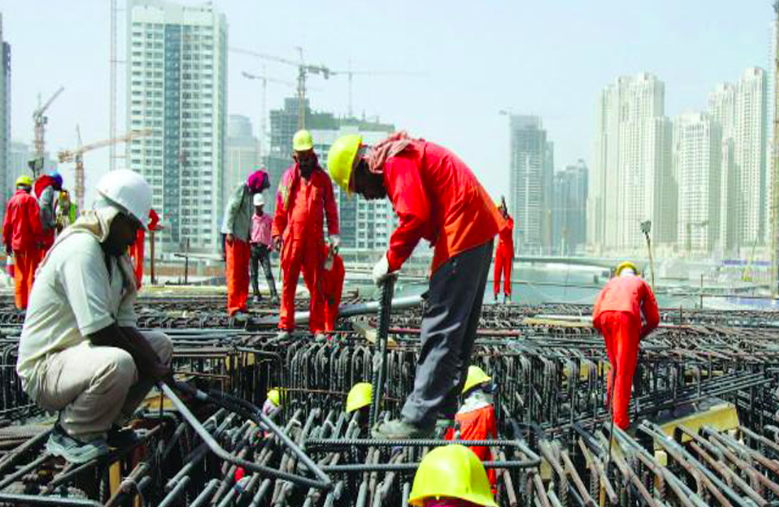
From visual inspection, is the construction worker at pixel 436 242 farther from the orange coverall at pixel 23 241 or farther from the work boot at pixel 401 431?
the orange coverall at pixel 23 241

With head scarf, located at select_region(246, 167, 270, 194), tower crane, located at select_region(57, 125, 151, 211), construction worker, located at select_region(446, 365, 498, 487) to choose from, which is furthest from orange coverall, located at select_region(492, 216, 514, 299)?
tower crane, located at select_region(57, 125, 151, 211)

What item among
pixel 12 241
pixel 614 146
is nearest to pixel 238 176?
pixel 614 146

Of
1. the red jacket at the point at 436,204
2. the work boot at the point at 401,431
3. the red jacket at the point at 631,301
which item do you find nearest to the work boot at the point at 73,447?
the work boot at the point at 401,431

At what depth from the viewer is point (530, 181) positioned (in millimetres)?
184625

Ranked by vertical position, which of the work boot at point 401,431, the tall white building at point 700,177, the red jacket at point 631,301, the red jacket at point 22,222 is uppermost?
the tall white building at point 700,177

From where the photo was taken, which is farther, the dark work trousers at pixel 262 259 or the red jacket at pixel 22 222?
the dark work trousers at pixel 262 259

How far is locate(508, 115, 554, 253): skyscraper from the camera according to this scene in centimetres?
18075

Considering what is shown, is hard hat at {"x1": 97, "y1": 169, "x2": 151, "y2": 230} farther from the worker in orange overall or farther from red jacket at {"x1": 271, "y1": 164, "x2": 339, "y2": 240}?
the worker in orange overall

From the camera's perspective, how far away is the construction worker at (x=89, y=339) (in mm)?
3576

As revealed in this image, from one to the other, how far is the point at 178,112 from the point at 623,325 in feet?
409

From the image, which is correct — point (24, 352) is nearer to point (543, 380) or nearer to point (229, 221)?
point (543, 380)

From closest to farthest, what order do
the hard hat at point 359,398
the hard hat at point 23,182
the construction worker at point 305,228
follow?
the hard hat at point 359,398
the construction worker at point 305,228
the hard hat at point 23,182

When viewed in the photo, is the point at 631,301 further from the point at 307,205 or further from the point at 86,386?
the point at 86,386

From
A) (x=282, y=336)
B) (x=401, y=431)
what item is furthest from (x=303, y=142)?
(x=401, y=431)
